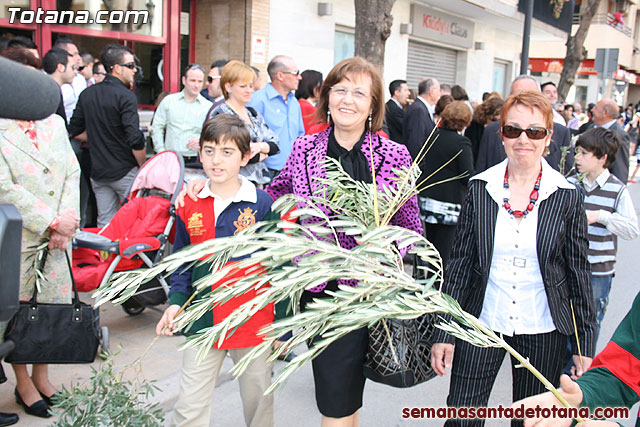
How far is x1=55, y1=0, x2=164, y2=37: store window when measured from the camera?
875cm

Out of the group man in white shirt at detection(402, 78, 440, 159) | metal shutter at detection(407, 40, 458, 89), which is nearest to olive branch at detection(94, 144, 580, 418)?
man in white shirt at detection(402, 78, 440, 159)

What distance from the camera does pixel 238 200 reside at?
2973mm

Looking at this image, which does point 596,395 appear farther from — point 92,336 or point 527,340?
point 92,336

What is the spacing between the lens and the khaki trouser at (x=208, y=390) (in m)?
2.82

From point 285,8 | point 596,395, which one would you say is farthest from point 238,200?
point 285,8

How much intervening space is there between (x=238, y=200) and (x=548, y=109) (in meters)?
1.56

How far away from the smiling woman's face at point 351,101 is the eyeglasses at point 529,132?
67 centimetres

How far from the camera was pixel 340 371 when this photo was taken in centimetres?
263

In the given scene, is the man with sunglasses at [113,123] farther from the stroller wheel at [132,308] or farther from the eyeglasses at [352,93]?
the eyeglasses at [352,93]

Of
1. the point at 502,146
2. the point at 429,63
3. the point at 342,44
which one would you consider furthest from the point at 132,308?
the point at 429,63

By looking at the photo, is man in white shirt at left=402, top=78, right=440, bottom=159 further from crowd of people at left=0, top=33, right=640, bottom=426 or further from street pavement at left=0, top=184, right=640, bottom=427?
crowd of people at left=0, top=33, right=640, bottom=426

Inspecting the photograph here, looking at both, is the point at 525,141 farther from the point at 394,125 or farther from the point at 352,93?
the point at 394,125

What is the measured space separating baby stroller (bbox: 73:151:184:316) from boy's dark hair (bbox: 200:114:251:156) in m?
1.56

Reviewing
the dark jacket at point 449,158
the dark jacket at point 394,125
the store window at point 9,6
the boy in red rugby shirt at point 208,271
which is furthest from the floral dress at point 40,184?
the store window at point 9,6
